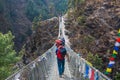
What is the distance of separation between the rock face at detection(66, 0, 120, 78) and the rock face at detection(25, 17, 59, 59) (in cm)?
599

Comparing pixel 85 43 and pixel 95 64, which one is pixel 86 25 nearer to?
pixel 85 43

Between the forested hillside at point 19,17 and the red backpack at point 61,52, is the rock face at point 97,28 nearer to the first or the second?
the red backpack at point 61,52

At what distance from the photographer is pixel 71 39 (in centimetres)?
4444

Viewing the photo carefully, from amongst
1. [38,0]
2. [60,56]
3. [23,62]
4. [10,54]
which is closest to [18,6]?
[38,0]

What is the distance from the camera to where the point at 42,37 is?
2248 inches

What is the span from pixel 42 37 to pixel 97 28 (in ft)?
51.9

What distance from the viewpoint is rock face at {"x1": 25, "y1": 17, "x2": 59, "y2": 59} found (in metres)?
54.5

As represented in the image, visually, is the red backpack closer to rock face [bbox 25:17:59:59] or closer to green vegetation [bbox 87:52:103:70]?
green vegetation [bbox 87:52:103:70]

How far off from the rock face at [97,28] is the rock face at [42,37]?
5.99 metres

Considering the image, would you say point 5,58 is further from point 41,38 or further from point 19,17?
point 19,17

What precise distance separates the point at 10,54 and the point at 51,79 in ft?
71.4

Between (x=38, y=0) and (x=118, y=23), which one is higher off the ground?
(x=38, y=0)

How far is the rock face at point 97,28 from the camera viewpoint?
39.1 meters

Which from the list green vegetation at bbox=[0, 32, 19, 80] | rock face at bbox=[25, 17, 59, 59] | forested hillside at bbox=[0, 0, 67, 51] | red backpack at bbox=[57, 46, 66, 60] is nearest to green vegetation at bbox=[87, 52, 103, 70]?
green vegetation at bbox=[0, 32, 19, 80]
